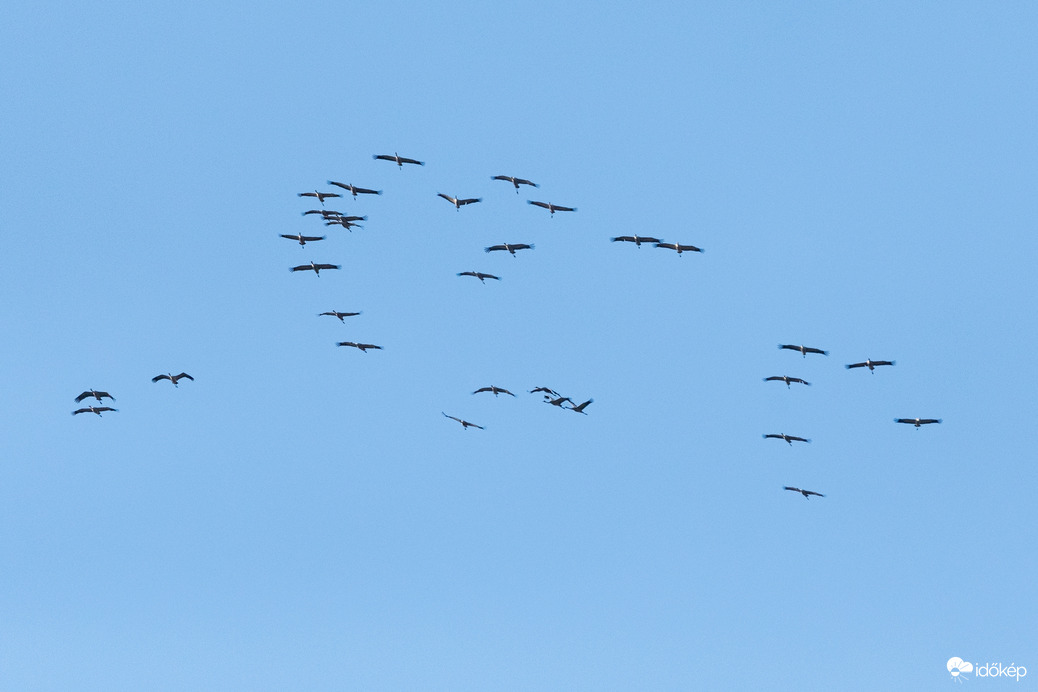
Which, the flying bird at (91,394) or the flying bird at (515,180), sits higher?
the flying bird at (515,180)

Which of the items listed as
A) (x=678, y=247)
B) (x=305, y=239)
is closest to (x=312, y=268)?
(x=305, y=239)

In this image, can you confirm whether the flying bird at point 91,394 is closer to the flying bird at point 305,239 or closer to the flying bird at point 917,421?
the flying bird at point 305,239

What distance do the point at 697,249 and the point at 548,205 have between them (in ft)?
54.9

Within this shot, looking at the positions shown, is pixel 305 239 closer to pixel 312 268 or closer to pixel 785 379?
pixel 312 268

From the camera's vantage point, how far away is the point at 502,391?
606 feet

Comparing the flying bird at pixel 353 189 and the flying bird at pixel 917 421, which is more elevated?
the flying bird at pixel 353 189

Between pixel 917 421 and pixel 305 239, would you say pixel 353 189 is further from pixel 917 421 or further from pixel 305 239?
pixel 917 421

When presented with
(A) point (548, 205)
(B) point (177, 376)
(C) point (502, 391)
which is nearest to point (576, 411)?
(C) point (502, 391)

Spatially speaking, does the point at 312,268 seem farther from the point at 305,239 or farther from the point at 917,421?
the point at 917,421

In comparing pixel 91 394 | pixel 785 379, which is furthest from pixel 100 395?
pixel 785 379

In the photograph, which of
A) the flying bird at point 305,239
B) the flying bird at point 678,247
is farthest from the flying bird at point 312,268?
the flying bird at point 678,247

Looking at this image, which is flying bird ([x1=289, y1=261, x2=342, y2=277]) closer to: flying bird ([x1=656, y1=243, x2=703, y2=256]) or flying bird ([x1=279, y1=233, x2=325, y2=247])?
flying bird ([x1=279, y1=233, x2=325, y2=247])

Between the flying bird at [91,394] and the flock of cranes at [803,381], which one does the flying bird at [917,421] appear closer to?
the flock of cranes at [803,381]

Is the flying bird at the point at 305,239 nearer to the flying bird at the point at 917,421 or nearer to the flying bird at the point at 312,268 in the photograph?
the flying bird at the point at 312,268
